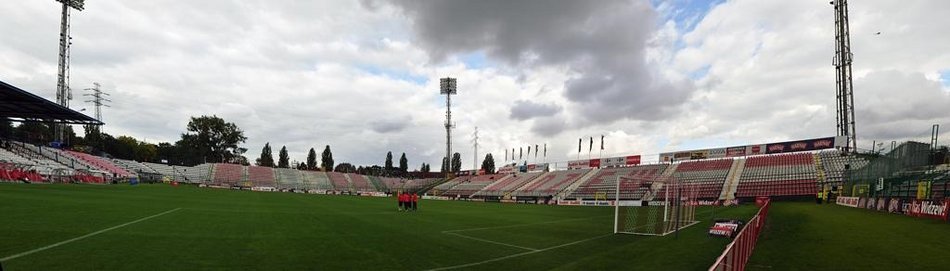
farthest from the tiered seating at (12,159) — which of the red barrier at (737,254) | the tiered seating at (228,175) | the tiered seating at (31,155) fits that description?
the red barrier at (737,254)

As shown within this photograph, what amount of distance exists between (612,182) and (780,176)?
1965 centimetres

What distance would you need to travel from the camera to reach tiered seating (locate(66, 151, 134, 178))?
198ft

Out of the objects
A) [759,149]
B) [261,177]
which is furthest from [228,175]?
[759,149]

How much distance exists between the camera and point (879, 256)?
10977 mm

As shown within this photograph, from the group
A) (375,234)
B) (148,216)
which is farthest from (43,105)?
(375,234)

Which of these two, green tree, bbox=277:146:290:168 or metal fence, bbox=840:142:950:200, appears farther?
A: green tree, bbox=277:146:290:168

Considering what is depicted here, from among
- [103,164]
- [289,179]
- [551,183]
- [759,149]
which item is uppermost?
[759,149]

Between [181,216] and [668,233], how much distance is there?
19641mm

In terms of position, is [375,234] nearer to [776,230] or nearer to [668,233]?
[668,233]

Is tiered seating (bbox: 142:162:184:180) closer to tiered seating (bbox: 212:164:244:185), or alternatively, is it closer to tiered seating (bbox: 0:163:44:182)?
tiered seating (bbox: 212:164:244:185)

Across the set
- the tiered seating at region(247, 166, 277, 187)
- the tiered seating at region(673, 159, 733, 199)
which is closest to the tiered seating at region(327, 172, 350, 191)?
the tiered seating at region(247, 166, 277, 187)

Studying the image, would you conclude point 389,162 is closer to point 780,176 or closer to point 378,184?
point 378,184

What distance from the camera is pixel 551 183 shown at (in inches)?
2891

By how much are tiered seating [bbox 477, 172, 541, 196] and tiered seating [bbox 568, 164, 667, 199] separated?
42.7 feet
